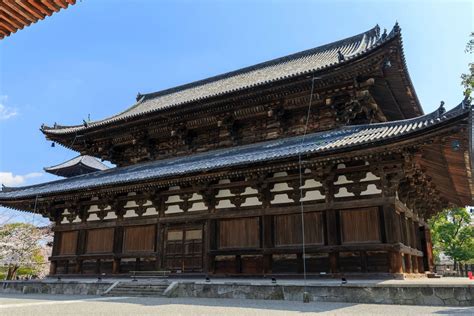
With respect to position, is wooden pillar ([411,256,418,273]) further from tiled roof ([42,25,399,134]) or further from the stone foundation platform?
tiled roof ([42,25,399,134])

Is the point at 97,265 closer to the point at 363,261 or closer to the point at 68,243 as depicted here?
the point at 68,243

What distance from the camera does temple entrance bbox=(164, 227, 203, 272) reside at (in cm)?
1439

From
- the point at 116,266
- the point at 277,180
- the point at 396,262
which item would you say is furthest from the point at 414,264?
the point at 116,266

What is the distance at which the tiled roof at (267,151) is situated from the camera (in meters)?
10.5

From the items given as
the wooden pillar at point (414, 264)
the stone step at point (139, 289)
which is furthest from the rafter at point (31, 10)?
the wooden pillar at point (414, 264)

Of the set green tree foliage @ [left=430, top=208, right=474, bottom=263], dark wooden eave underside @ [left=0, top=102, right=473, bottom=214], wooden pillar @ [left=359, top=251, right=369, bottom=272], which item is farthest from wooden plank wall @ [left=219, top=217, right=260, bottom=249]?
green tree foliage @ [left=430, top=208, right=474, bottom=263]

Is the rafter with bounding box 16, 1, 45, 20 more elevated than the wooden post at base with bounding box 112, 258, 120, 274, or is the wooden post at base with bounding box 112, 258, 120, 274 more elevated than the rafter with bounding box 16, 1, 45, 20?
the rafter with bounding box 16, 1, 45, 20

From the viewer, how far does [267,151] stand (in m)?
13.4

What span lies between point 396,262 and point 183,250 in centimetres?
776

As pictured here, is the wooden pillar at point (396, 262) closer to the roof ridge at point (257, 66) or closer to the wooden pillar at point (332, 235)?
the wooden pillar at point (332, 235)

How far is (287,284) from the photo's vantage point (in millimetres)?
10594

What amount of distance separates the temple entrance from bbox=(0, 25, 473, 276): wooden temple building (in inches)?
1.8

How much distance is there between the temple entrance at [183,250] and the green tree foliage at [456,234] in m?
27.4

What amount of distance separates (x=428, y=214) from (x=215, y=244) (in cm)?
1186
